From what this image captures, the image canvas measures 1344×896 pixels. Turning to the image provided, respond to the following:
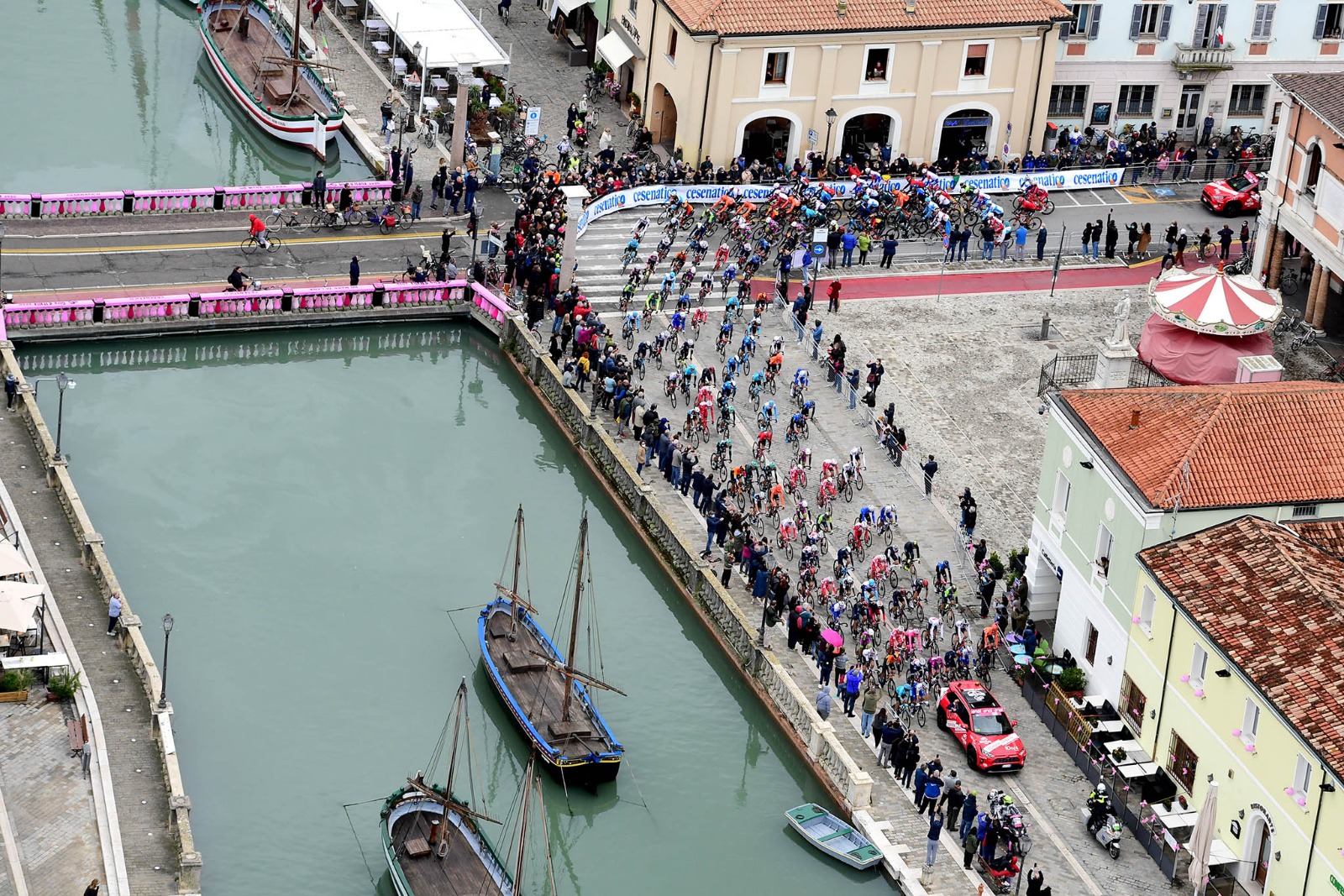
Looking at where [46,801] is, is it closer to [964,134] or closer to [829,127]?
[829,127]

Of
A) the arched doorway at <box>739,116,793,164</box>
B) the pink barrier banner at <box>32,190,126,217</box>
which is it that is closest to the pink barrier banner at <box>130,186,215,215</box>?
the pink barrier banner at <box>32,190,126,217</box>

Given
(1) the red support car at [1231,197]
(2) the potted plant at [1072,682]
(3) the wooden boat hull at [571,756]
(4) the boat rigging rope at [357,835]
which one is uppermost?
(1) the red support car at [1231,197]

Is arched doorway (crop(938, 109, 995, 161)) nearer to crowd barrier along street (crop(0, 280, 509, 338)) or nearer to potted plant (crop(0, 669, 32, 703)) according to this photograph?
crowd barrier along street (crop(0, 280, 509, 338))

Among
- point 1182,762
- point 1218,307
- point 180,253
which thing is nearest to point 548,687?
point 1182,762

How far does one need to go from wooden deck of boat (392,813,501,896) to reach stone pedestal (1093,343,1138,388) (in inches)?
1076

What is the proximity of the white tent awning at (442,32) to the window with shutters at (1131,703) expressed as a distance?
4656 cm

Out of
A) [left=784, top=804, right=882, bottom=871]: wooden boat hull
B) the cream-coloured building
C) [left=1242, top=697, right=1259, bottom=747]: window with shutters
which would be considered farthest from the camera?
the cream-coloured building

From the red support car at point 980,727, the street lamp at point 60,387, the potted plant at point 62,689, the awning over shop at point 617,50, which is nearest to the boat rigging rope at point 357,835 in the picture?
the potted plant at point 62,689

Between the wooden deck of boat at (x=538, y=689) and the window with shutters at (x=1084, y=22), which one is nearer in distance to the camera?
the wooden deck of boat at (x=538, y=689)

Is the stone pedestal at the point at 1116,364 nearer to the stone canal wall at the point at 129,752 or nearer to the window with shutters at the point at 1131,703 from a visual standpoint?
the window with shutters at the point at 1131,703

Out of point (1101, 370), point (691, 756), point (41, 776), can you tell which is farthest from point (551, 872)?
point (1101, 370)

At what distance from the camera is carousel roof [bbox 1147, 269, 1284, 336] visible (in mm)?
79875

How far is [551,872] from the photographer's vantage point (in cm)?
6328

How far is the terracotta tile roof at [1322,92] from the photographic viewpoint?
89375mm
